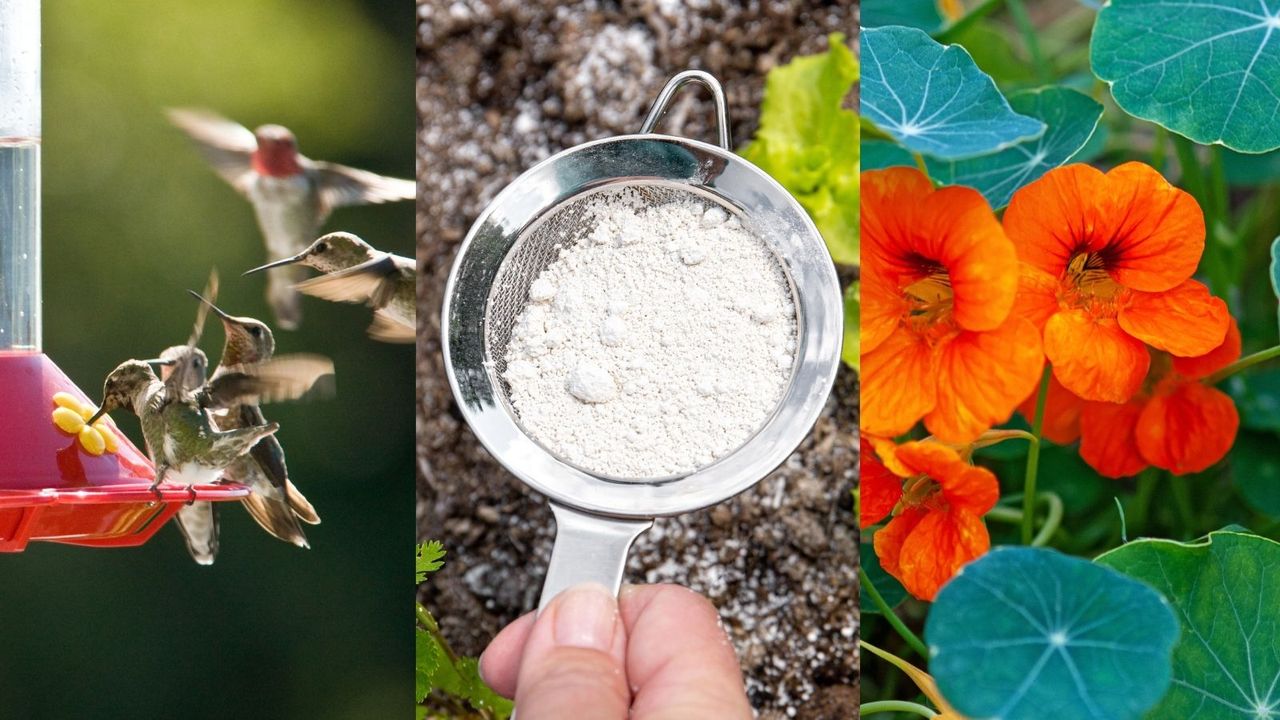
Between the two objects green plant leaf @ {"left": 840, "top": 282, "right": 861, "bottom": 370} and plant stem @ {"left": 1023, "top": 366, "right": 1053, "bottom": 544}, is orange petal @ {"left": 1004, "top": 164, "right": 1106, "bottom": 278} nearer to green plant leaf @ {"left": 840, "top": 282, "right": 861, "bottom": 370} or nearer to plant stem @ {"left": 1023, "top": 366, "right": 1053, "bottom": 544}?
plant stem @ {"left": 1023, "top": 366, "right": 1053, "bottom": 544}

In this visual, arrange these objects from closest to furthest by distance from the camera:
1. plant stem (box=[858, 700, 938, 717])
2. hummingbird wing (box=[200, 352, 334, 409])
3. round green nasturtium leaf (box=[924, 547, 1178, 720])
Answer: round green nasturtium leaf (box=[924, 547, 1178, 720]) → plant stem (box=[858, 700, 938, 717]) → hummingbird wing (box=[200, 352, 334, 409])

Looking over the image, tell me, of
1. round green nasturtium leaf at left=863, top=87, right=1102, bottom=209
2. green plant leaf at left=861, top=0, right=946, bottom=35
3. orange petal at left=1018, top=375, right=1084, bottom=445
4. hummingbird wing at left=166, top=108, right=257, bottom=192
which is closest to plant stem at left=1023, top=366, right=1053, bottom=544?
orange petal at left=1018, top=375, right=1084, bottom=445

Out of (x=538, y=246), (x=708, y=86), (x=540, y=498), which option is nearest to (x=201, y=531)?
(x=540, y=498)

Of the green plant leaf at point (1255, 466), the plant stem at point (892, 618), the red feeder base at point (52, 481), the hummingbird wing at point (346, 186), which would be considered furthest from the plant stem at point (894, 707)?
the hummingbird wing at point (346, 186)

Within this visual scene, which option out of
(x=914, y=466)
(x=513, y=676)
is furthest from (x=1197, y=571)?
(x=513, y=676)

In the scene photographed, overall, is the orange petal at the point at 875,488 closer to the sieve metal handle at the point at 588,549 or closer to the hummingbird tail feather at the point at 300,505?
the sieve metal handle at the point at 588,549

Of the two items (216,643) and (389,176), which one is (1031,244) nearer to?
(389,176)
